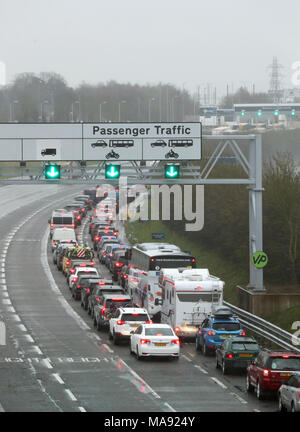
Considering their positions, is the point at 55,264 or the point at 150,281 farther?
the point at 55,264

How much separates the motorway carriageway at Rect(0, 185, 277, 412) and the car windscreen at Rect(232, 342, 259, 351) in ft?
2.91

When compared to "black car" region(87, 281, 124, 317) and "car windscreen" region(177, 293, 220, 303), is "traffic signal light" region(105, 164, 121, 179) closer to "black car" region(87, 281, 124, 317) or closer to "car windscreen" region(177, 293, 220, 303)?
"black car" region(87, 281, 124, 317)

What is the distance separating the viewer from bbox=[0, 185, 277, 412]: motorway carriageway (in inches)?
1010

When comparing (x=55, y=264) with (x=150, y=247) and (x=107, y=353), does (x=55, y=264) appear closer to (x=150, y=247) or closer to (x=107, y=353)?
(x=150, y=247)

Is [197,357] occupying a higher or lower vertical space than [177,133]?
lower

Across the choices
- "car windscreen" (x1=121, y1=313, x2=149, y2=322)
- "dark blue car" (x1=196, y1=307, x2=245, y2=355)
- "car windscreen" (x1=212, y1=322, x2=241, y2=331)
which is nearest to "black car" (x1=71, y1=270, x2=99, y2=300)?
"car windscreen" (x1=121, y1=313, x2=149, y2=322)

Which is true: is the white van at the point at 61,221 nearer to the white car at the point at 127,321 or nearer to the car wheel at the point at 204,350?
the white car at the point at 127,321

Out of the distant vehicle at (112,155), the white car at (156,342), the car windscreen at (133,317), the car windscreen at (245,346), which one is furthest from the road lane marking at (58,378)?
the distant vehicle at (112,155)

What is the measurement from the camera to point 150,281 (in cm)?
4422

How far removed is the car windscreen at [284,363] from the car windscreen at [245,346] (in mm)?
4219

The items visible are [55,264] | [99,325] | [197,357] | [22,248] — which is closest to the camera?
[197,357]

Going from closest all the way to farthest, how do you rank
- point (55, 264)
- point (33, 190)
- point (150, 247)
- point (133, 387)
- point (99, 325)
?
point (133, 387)
point (99, 325)
point (150, 247)
point (55, 264)
point (33, 190)
